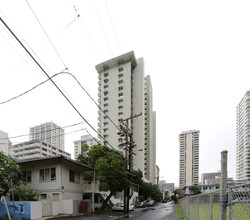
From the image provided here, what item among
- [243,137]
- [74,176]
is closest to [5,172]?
[74,176]

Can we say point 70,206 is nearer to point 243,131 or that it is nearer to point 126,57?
point 126,57

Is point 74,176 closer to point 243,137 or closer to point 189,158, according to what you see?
point 243,137

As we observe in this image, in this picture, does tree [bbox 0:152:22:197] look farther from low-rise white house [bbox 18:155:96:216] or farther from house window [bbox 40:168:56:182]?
house window [bbox 40:168:56:182]

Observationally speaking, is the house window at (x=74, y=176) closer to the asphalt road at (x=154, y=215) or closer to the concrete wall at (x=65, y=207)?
the concrete wall at (x=65, y=207)

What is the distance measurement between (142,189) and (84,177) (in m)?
26.2

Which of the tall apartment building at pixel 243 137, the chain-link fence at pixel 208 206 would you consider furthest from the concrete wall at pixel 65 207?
the tall apartment building at pixel 243 137

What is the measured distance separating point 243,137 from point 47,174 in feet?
405

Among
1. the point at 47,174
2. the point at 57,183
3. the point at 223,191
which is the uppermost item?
the point at 223,191

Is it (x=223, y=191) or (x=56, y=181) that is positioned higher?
(x=223, y=191)

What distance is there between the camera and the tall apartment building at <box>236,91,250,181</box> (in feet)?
324

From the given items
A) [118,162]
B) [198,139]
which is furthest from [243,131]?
[118,162]

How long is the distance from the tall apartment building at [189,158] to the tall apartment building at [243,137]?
27.1m

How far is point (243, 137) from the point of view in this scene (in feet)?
351

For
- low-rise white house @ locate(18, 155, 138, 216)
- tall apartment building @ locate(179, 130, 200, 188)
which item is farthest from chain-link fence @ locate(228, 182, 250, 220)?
tall apartment building @ locate(179, 130, 200, 188)
